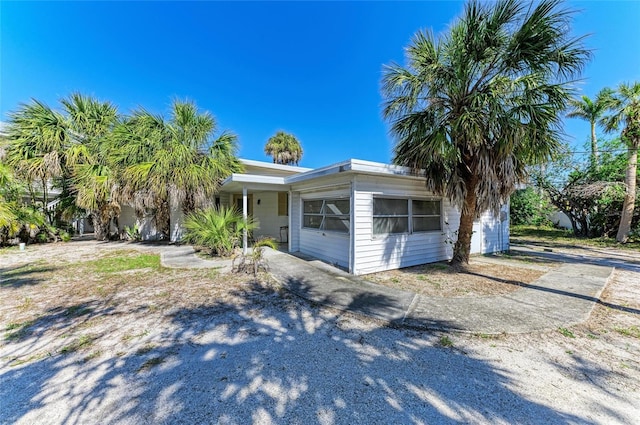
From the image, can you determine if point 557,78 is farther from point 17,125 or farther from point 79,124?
point 17,125

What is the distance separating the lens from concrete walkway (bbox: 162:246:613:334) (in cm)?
350

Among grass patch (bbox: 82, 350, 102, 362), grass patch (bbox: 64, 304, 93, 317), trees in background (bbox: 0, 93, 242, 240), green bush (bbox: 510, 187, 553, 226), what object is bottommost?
grass patch (bbox: 82, 350, 102, 362)

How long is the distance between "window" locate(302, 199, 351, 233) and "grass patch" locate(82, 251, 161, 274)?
445cm

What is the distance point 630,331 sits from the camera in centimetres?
335

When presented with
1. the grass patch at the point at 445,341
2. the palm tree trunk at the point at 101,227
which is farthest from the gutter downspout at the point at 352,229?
Answer: the palm tree trunk at the point at 101,227

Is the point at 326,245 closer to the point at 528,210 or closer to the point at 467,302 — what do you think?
the point at 467,302

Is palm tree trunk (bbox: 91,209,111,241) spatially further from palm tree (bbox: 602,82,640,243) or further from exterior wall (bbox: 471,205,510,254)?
palm tree (bbox: 602,82,640,243)

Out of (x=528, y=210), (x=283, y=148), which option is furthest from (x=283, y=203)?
(x=528, y=210)

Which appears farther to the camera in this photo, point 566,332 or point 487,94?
point 487,94

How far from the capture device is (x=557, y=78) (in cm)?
552

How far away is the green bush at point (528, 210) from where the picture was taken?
17.0m

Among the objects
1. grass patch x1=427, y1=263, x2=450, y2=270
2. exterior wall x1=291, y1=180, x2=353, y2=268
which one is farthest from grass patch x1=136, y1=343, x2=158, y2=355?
grass patch x1=427, y1=263, x2=450, y2=270

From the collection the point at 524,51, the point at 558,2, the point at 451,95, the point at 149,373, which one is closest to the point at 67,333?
the point at 149,373

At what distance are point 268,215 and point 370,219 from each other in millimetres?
7198
